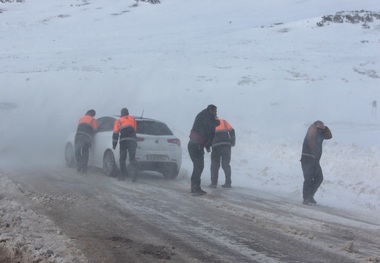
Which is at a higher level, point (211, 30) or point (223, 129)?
point (211, 30)

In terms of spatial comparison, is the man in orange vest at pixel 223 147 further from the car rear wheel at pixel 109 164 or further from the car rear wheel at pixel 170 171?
the car rear wheel at pixel 109 164

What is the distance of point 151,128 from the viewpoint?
42.2 ft

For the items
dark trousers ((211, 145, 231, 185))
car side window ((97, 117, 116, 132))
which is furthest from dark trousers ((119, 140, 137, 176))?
dark trousers ((211, 145, 231, 185))

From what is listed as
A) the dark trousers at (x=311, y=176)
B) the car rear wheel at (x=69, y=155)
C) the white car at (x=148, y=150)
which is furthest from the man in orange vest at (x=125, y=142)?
the dark trousers at (x=311, y=176)

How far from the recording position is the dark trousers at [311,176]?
10.5 m

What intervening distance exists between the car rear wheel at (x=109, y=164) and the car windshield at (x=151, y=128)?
887 millimetres

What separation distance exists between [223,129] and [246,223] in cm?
493

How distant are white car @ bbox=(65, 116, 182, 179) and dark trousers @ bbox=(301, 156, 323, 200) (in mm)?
3402

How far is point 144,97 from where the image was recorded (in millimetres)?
25578

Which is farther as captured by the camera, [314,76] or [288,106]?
[314,76]

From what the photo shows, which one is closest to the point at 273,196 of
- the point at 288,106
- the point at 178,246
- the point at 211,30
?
the point at 178,246

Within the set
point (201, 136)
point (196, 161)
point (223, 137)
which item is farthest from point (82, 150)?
point (201, 136)

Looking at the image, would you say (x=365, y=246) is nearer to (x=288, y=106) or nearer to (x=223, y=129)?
(x=223, y=129)

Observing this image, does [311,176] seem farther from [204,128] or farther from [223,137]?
[223,137]
